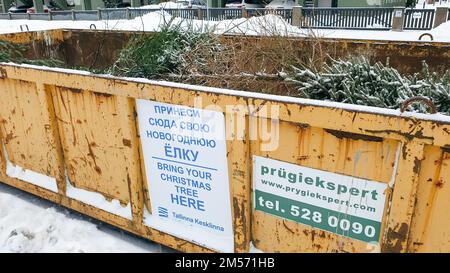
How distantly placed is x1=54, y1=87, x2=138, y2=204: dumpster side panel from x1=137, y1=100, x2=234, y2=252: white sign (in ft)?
0.63

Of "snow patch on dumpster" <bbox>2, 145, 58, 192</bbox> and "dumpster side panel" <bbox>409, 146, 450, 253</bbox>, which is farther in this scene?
"snow patch on dumpster" <bbox>2, 145, 58, 192</bbox>

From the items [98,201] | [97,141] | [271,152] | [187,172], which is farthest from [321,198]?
[98,201]

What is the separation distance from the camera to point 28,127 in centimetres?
362

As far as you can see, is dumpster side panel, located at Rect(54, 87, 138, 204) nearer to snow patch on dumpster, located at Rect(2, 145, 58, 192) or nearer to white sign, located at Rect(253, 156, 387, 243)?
snow patch on dumpster, located at Rect(2, 145, 58, 192)

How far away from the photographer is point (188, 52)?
386cm

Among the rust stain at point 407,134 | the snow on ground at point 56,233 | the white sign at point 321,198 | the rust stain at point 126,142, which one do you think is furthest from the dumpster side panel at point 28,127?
the rust stain at point 407,134

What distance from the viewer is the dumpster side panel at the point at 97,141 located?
9.64ft

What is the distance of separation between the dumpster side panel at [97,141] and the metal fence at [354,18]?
41.9 feet

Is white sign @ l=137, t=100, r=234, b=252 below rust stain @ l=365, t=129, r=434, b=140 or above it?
below

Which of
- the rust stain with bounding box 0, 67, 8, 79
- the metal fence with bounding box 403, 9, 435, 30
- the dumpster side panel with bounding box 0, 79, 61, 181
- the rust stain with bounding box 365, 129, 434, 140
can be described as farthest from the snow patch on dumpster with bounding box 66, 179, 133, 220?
the metal fence with bounding box 403, 9, 435, 30

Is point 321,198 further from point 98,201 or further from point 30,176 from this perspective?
point 30,176

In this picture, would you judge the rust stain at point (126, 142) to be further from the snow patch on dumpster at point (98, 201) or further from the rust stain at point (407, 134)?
the rust stain at point (407, 134)

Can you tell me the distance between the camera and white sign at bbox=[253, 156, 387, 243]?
213 centimetres

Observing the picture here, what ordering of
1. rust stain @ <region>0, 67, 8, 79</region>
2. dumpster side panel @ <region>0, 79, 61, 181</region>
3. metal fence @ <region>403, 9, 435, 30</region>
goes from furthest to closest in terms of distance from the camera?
metal fence @ <region>403, 9, 435, 30</region> < rust stain @ <region>0, 67, 8, 79</region> < dumpster side panel @ <region>0, 79, 61, 181</region>
